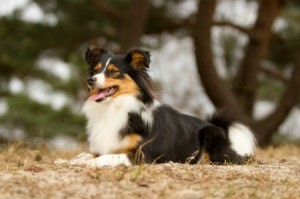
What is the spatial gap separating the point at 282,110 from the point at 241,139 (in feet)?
24.3

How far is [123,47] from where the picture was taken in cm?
1281

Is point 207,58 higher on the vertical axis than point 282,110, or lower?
higher

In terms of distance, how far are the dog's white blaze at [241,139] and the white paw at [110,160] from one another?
1516 mm

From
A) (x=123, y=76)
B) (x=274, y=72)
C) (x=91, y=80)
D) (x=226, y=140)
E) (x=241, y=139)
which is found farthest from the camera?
(x=274, y=72)

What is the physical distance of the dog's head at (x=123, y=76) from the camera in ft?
19.6

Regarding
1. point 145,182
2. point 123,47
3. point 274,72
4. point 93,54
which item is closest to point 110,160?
point 145,182

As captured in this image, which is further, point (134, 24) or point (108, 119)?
point (134, 24)

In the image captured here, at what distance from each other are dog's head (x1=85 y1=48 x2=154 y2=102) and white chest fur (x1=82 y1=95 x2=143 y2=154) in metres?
0.07

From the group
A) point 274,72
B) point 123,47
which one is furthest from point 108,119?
point 274,72

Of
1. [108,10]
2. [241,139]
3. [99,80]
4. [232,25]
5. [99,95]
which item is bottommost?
[241,139]

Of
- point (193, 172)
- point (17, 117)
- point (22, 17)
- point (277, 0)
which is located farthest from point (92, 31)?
point (193, 172)

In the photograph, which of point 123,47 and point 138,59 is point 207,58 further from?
point 138,59

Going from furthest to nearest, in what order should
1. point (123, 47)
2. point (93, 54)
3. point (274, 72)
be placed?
1. point (274, 72)
2. point (123, 47)
3. point (93, 54)

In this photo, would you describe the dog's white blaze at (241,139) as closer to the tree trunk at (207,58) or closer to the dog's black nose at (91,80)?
the dog's black nose at (91,80)
